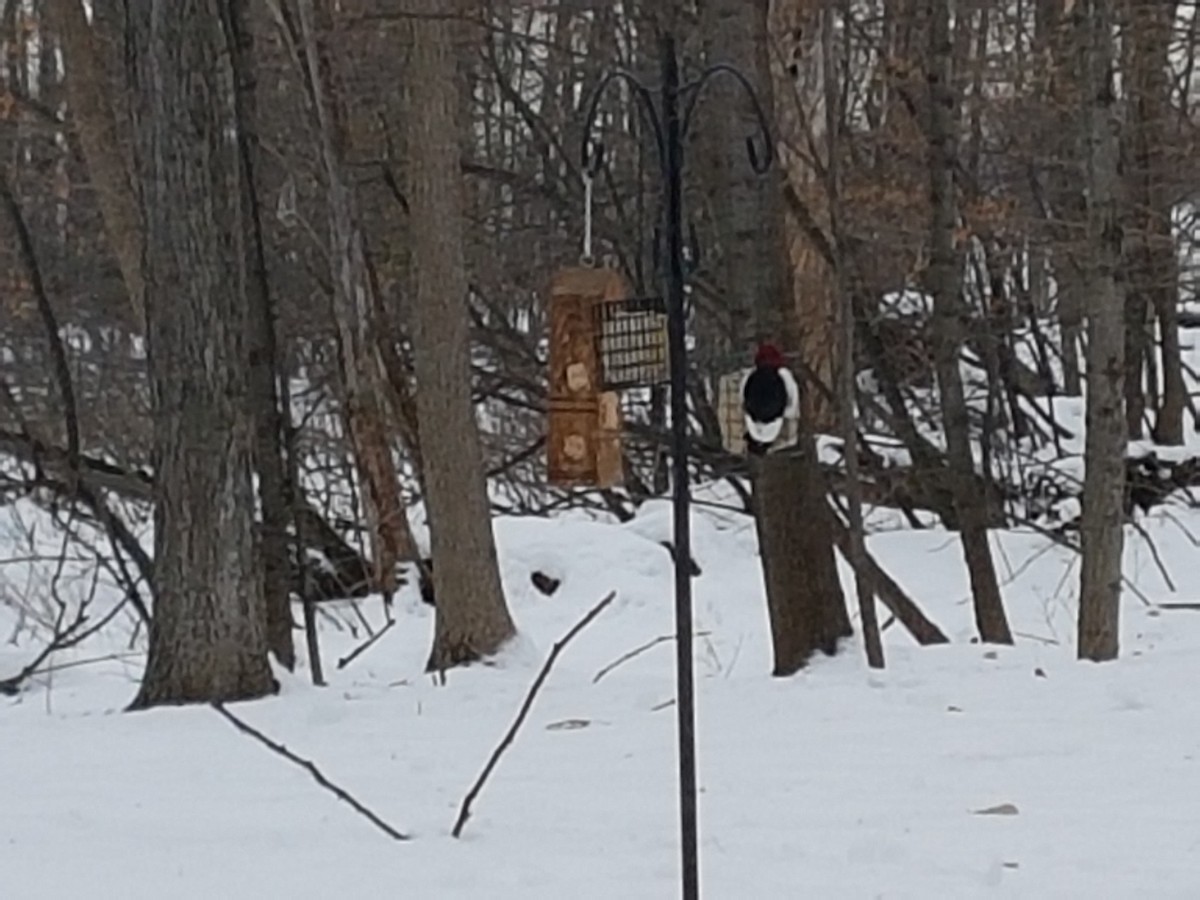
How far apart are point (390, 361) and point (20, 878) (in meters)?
8.71

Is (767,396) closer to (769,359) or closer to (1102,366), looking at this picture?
(769,359)

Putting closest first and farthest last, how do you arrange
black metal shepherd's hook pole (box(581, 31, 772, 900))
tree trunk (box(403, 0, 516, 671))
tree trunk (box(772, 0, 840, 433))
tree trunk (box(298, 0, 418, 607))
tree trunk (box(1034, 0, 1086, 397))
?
black metal shepherd's hook pole (box(581, 31, 772, 900)) → tree trunk (box(403, 0, 516, 671)) → tree trunk (box(772, 0, 840, 433)) → tree trunk (box(298, 0, 418, 607)) → tree trunk (box(1034, 0, 1086, 397))

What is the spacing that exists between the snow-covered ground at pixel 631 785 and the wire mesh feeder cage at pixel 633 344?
1.19 m

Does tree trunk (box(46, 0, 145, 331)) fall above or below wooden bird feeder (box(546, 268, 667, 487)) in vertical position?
above

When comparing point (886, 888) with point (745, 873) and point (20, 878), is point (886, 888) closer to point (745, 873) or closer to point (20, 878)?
point (745, 873)

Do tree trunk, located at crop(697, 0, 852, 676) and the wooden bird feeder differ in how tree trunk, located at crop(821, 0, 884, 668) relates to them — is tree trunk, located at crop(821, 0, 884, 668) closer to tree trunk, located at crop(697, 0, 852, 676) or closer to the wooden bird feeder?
tree trunk, located at crop(697, 0, 852, 676)

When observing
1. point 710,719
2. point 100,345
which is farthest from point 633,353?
point 100,345

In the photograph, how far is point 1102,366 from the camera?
9.15m

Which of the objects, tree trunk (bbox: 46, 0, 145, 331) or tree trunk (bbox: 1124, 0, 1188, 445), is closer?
tree trunk (bbox: 46, 0, 145, 331)

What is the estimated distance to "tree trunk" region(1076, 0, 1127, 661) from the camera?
911cm

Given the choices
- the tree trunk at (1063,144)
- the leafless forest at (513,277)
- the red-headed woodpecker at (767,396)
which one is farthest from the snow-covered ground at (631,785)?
the tree trunk at (1063,144)

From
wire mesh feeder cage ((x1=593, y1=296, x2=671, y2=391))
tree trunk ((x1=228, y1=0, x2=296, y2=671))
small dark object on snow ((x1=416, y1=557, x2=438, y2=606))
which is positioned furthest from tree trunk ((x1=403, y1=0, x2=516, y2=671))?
wire mesh feeder cage ((x1=593, y1=296, x2=671, y2=391))

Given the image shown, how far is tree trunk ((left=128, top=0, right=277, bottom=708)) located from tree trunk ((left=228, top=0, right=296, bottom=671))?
1446 mm

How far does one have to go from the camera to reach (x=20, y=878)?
5023 mm
